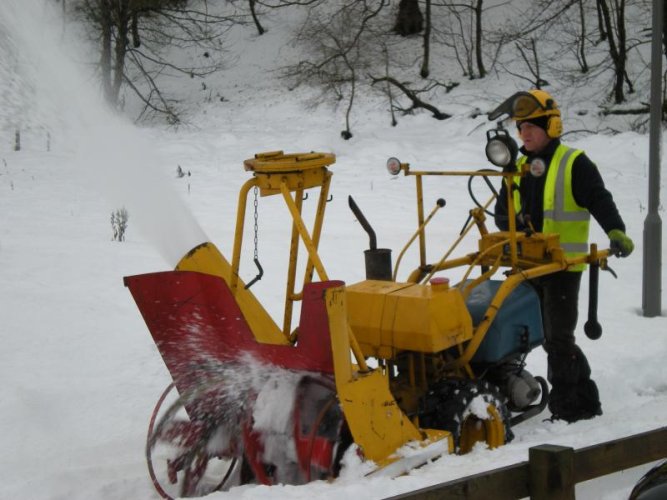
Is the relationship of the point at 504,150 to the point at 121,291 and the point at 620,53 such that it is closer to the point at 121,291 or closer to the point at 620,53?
the point at 121,291

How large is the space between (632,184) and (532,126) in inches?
332

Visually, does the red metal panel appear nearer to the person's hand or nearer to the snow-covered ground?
the snow-covered ground

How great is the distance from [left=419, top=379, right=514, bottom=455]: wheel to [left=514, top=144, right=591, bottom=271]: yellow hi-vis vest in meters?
1.16

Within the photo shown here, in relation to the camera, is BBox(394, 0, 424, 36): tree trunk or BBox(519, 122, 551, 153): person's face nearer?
BBox(519, 122, 551, 153): person's face

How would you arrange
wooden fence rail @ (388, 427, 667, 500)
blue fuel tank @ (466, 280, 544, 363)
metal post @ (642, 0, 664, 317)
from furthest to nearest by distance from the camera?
metal post @ (642, 0, 664, 317), blue fuel tank @ (466, 280, 544, 363), wooden fence rail @ (388, 427, 667, 500)

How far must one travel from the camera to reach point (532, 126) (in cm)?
518

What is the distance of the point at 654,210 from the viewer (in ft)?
25.4

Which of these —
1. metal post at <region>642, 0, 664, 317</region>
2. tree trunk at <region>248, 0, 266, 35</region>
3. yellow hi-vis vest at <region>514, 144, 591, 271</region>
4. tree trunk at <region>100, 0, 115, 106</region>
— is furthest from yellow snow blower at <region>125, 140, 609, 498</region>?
tree trunk at <region>248, 0, 266, 35</region>

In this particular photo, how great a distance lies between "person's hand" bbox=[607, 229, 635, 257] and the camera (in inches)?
190

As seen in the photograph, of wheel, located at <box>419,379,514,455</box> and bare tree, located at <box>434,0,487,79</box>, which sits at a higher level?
bare tree, located at <box>434,0,487,79</box>

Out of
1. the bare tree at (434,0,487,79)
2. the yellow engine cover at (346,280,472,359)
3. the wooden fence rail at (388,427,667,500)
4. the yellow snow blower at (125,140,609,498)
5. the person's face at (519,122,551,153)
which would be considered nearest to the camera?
the wooden fence rail at (388,427,667,500)

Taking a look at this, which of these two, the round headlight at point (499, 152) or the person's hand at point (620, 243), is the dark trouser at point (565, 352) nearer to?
the person's hand at point (620, 243)

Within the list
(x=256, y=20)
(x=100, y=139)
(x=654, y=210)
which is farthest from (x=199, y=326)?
(x=256, y=20)

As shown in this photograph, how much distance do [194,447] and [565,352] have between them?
2.22m
